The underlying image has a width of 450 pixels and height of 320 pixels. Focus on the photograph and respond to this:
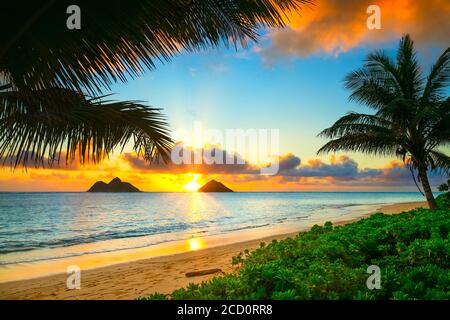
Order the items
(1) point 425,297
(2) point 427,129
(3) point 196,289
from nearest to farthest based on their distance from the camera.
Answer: (1) point 425,297 → (3) point 196,289 → (2) point 427,129

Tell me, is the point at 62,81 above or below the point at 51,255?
above

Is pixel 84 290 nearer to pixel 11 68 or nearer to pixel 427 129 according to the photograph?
pixel 11 68

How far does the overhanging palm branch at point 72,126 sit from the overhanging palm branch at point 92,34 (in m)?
0.63

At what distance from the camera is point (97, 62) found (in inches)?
127

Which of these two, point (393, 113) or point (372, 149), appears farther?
point (372, 149)

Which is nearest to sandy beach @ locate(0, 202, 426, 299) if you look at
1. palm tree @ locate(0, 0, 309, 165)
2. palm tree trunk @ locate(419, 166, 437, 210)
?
palm tree @ locate(0, 0, 309, 165)

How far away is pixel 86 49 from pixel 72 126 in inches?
71.7

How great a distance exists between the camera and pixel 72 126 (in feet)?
15.3

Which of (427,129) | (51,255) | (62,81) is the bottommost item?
(51,255)

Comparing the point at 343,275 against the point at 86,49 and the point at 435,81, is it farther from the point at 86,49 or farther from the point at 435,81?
the point at 435,81

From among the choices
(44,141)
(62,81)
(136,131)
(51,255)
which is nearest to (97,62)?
(62,81)

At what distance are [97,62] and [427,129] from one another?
1359 cm

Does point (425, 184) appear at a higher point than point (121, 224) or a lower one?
higher

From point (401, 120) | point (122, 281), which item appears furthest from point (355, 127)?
point (122, 281)
